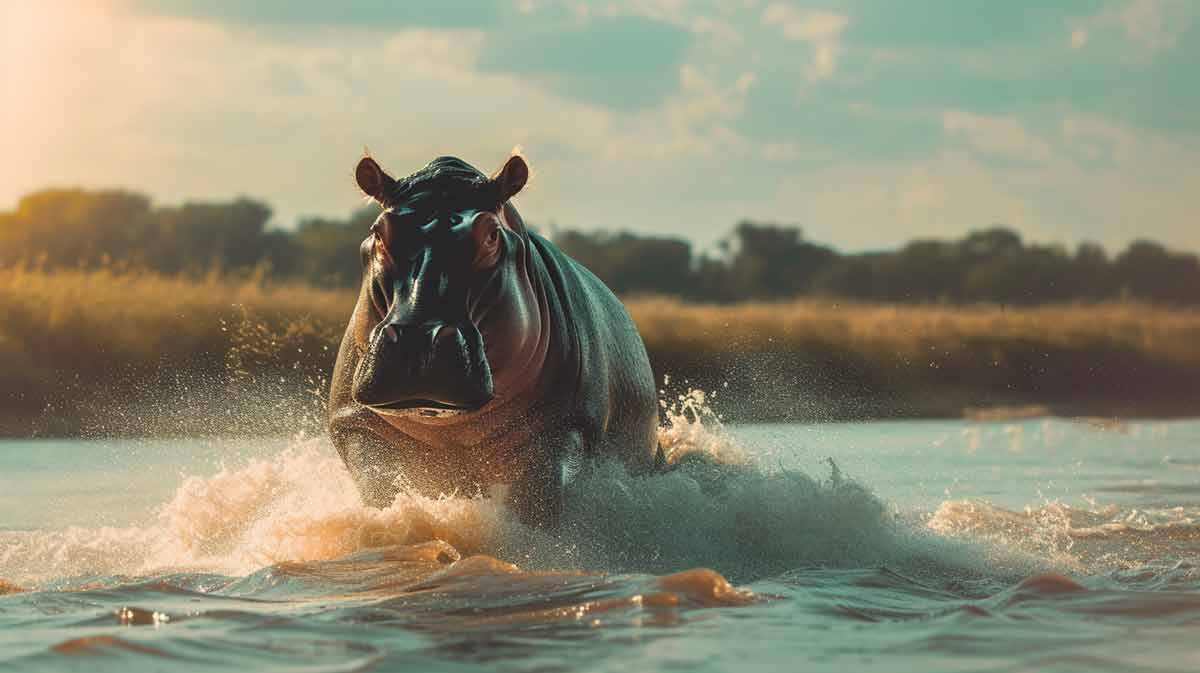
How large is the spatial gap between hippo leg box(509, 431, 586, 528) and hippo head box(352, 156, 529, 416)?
533 millimetres

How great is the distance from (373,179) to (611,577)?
1494 millimetres

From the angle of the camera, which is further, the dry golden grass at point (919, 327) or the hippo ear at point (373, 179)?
the dry golden grass at point (919, 327)

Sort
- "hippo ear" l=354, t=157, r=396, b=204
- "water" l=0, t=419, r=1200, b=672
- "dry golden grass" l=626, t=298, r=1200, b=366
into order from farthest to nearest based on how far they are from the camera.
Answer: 1. "dry golden grass" l=626, t=298, r=1200, b=366
2. "hippo ear" l=354, t=157, r=396, b=204
3. "water" l=0, t=419, r=1200, b=672

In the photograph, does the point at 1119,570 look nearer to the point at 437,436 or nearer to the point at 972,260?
the point at 437,436

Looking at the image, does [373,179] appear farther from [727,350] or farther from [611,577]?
[727,350]

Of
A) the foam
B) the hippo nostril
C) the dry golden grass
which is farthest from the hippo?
the dry golden grass

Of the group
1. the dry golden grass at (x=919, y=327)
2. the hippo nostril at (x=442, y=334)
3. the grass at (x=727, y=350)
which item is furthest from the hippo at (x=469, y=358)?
the dry golden grass at (x=919, y=327)

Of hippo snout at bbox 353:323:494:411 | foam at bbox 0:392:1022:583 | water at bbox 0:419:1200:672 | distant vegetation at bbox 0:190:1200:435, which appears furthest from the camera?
distant vegetation at bbox 0:190:1200:435

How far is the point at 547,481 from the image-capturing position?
4898mm

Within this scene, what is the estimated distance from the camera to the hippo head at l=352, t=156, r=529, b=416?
159 inches

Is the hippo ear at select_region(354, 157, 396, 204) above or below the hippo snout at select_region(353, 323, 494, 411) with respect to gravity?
above

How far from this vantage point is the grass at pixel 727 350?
1391cm

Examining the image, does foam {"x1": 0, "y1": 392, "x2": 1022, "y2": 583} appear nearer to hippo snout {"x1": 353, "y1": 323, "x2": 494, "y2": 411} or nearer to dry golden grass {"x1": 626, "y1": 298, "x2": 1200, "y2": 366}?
hippo snout {"x1": 353, "y1": 323, "x2": 494, "y2": 411}

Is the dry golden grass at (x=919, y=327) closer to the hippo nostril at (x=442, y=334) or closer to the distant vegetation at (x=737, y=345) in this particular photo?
Answer: the distant vegetation at (x=737, y=345)
